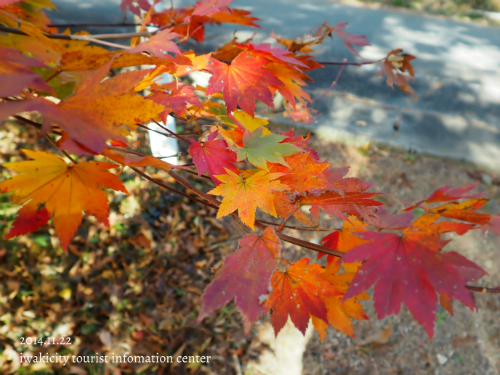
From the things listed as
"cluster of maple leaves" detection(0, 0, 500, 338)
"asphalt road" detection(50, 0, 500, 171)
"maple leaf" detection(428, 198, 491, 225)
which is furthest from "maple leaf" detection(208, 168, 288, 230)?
"asphalt road" detection(50, 0, 500, 171)

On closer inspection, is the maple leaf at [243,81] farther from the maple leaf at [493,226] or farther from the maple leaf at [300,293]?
the maple leaf at [493,226]

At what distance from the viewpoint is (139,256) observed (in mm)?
2189

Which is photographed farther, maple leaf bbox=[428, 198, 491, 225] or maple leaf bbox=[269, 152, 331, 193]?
maple leaf bbox=[269, 152, 331, 193]

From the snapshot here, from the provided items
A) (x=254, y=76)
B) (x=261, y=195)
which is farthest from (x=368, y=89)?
(x=261, y=195)

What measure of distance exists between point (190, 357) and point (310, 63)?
1762mm

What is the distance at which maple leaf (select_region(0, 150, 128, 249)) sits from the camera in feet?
2.49

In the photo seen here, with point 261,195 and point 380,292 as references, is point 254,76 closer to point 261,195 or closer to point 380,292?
point 261,195

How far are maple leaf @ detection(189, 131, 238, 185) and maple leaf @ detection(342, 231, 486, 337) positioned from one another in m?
0.35

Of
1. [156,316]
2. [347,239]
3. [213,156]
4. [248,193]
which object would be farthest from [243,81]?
[156,316]

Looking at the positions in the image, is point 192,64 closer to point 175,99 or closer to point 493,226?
point 175,99

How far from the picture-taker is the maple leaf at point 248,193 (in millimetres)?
708

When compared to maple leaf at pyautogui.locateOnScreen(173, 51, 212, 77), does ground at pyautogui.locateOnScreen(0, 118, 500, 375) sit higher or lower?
lower

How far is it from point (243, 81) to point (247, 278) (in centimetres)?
57

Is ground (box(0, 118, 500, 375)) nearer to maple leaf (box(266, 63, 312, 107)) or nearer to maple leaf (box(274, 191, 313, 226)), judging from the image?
maple leaf (box(266, 63, 312, 107))
